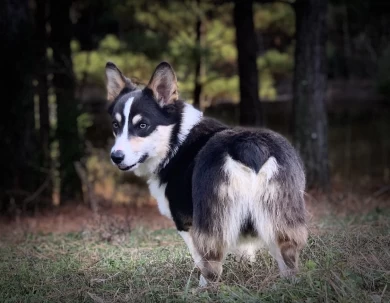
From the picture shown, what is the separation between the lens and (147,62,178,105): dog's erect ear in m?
5.01

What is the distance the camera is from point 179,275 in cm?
467

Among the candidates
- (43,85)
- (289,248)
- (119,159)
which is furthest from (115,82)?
(43,85)

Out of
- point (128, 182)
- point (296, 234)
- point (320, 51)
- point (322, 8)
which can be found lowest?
point (128, 182)

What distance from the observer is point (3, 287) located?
4.66m

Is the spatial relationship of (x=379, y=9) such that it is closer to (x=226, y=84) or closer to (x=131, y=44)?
(x=226, y=84)

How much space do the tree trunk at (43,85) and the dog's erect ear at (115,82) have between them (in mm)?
5722

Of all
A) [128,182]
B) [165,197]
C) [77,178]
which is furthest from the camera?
[128,182]

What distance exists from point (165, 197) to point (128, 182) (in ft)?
32.8

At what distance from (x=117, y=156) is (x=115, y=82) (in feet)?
3.17

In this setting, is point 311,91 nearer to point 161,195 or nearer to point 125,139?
point 161,195

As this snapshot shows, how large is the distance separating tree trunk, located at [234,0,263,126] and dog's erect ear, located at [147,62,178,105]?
7.00 meters

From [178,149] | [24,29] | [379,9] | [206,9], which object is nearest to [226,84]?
[206,9]

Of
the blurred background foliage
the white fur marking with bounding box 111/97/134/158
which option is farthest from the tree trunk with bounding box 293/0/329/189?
the white fur marking with bounding box 111/97/134/158

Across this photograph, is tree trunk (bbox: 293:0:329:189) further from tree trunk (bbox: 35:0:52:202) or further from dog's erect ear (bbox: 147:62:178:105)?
dog's erect ear (bbox: 147:62:178:105)
